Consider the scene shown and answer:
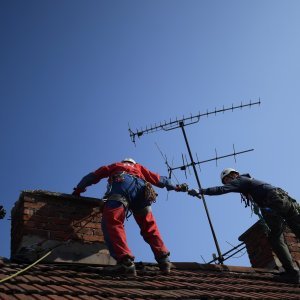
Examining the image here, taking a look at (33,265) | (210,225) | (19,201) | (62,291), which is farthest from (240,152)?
(62,291)

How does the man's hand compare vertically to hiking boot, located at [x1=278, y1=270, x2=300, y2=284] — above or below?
above

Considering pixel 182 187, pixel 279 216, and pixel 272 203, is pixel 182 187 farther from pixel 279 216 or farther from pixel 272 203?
pixel 279 216

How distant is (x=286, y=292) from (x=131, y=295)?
1.88 metres

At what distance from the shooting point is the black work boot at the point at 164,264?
180 inches

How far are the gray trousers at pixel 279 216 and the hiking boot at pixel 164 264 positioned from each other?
1679 mm

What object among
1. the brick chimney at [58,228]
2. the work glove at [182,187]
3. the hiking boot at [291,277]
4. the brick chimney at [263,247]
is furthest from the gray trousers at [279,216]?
the brick chimney at [58,228]

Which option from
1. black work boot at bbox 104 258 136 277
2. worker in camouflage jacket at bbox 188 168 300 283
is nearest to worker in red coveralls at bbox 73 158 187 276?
black work boot at bbox 104 258 136 277

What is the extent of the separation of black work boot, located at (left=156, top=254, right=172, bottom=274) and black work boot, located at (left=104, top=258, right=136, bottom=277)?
498 mm

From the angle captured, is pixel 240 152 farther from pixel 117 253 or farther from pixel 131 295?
pixel 131 295

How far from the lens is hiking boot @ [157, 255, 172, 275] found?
15.0ft

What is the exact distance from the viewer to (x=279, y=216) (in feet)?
18.6

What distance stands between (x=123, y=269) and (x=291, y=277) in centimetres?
225

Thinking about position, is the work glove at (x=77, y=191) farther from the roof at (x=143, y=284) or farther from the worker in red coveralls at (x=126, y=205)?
the roof at (x=143, y=284)

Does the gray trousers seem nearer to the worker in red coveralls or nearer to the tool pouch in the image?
the worker in red coveralls
